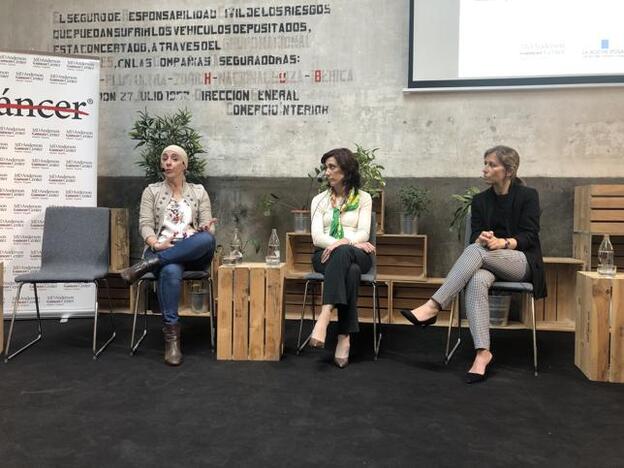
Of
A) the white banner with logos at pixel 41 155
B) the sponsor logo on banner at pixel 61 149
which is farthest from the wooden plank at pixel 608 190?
the sponsor logo on banner at pixel 61 149

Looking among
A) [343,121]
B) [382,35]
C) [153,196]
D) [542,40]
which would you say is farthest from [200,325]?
[542,40]

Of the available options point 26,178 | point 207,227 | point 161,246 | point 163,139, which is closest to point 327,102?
point 163,139

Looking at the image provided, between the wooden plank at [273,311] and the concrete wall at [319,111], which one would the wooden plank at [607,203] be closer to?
the concrete wall at [319,111]

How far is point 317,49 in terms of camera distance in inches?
175

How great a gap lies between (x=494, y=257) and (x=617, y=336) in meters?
0.72

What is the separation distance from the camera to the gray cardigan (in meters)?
3.38

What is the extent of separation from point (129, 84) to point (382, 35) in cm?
228

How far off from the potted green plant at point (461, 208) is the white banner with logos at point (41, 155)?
2.89m

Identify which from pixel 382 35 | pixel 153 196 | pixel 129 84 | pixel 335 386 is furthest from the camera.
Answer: pixel 129 84

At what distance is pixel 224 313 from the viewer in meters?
3.04

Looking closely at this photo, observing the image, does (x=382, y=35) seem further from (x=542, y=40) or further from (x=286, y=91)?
(x=542, y=40)

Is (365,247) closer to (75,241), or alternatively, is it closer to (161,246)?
(161,246)

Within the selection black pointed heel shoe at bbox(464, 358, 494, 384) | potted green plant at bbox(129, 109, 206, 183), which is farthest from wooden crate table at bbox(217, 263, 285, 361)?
potted green plant at bbox(129, 109, 206, 183)

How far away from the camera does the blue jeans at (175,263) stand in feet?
9.99
